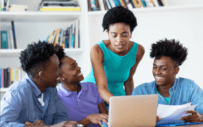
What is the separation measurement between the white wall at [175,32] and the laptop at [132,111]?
1.79 m

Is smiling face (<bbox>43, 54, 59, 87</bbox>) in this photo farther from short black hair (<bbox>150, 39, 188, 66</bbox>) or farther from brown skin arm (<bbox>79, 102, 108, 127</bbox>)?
short black hair (<bbox>150, 39, 188, 66</bbox>)

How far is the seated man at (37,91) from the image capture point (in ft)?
4.31

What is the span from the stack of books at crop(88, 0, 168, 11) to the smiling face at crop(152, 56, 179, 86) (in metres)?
1.16

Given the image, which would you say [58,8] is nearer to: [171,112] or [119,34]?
[119,34]

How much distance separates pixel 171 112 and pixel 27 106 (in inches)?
28.7

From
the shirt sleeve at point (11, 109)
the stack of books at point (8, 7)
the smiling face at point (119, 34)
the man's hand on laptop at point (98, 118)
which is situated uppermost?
the stack of books at point (8, 7)

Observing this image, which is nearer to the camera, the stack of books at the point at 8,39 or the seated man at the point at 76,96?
the seated man at the point at 76,96

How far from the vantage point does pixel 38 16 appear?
8.96ft

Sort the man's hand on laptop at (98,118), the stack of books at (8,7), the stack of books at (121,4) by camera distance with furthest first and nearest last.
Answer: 1. the stack of books at (121,4)
2. the stack of books at (8,7)
3. the man's hand on laptop at (98,118)

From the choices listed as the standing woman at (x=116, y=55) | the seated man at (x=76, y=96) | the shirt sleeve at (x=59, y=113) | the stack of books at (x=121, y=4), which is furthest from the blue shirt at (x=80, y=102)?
the stack of books at (x=121, y=4)

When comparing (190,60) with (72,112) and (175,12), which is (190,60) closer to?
(175,12)

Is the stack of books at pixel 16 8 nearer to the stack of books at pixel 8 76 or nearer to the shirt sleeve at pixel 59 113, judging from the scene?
the stack of books at pixel 8 76

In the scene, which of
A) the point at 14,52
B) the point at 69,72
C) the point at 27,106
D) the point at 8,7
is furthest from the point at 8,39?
the point at 27,106

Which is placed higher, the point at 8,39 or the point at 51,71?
the point at 8,39
